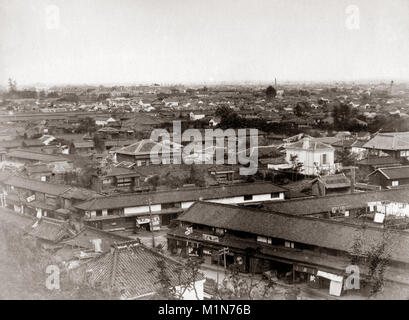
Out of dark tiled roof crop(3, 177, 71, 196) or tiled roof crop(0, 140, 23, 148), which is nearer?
dark tiled roof crop(3, 177, 71, 196)

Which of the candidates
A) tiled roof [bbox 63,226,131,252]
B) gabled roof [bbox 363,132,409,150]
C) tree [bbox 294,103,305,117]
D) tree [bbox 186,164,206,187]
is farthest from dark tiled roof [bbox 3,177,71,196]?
tree [bbox 294,103,305,117]

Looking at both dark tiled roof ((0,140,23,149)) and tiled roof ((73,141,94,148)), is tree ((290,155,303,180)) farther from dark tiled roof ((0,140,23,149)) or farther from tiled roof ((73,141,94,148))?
dark tiled roof ((0,140,23,149))

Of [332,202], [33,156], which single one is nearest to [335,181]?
[332,202]

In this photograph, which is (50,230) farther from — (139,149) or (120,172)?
(139,149)

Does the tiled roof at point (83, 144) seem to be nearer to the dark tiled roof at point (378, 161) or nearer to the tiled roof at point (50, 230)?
the tiled roof at point (50, 230)

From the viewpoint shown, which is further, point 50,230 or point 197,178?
point 197,178

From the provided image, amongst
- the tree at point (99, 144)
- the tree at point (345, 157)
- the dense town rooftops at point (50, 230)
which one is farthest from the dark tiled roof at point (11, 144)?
the tree at point (345, 157)

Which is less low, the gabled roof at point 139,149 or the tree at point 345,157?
the gabled roof at point 139,149
